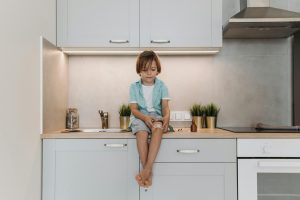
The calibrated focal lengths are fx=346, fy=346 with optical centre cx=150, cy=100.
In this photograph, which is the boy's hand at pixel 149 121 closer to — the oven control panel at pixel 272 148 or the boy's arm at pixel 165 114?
the boy's arm at pixel 165 114

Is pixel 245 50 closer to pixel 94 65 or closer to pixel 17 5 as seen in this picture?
pixel 94 65

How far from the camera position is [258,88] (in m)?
2.56

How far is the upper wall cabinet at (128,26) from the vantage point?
2238mm

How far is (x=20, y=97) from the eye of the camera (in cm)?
161

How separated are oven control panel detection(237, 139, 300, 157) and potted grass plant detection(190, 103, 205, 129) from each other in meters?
0.57

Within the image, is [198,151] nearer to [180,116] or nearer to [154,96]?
[154,96]

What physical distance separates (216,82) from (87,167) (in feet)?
3.79

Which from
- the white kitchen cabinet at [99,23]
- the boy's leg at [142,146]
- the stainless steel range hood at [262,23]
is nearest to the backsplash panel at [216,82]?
the stainless steel range hood at [262,23]

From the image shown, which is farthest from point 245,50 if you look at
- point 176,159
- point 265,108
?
point 176,159

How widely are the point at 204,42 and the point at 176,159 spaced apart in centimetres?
80

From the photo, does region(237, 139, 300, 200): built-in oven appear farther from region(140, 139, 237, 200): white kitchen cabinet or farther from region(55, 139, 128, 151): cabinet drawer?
region(55, 139, 128, 151): cabinet drawer

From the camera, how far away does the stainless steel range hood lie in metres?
2.12

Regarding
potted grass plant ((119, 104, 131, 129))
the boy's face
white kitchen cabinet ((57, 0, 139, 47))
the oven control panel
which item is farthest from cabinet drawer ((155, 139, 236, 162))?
white kitchen cabinet ((57, 0, 139, 47))

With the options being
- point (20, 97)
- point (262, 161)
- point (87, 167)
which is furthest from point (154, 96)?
point (20, 97)
